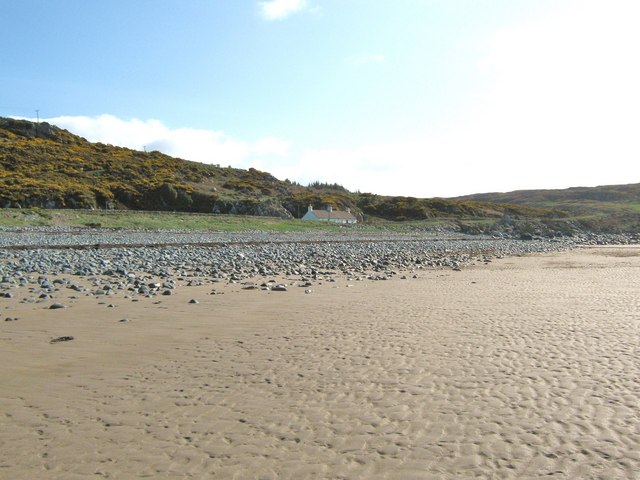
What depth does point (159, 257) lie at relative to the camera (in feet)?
64.7

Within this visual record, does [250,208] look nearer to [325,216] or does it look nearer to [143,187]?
[325,216]

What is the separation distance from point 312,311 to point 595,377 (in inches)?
212

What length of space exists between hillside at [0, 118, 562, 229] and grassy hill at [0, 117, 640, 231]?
14cm

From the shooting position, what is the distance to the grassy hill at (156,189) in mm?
66375

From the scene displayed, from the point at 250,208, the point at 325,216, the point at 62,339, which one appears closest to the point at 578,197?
the point at 325,216

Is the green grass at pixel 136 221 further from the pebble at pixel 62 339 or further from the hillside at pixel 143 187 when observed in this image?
the pebble at pixel 62 339

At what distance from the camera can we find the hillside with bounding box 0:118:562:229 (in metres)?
67.0

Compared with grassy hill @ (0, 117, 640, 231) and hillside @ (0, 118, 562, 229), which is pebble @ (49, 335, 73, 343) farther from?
hillside @ (0, 118, 562, 229)

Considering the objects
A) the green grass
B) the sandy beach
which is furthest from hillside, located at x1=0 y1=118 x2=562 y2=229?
the sandy beach

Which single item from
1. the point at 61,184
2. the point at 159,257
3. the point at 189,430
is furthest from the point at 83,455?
the point at 61,184

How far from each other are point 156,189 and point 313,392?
78.0 meters

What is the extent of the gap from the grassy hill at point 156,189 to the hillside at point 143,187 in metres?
0.14

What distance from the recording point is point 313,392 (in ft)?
18.2

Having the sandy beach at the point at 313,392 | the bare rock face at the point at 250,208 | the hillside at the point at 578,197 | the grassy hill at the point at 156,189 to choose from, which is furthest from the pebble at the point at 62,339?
the hillside at the point at 578,197
